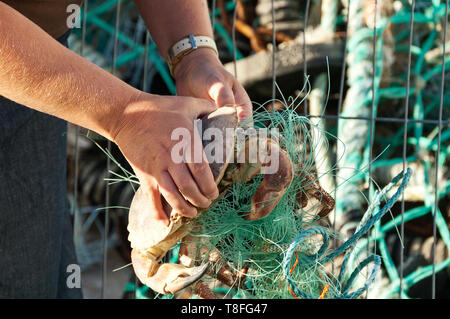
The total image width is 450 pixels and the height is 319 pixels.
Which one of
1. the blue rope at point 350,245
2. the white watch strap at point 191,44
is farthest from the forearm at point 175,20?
the blue rope at point 350,245

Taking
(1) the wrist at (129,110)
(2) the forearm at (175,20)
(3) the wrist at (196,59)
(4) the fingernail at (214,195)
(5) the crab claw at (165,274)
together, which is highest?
(2) the forearm at (175,20)

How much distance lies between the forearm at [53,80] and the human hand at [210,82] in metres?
0.15

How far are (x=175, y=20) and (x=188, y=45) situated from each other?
0.05 metres

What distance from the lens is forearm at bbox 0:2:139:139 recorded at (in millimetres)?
555

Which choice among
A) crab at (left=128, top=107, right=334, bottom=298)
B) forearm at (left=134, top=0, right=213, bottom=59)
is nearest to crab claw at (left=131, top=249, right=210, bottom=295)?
crab at (left=128, top=107, right=334, bottom=298)

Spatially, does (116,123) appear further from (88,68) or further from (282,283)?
(282,283)

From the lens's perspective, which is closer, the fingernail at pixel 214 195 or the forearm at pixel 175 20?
the fingernail at pixel 214 195

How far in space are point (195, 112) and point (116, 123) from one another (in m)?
0.09

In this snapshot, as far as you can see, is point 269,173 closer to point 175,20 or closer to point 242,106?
point 242,106

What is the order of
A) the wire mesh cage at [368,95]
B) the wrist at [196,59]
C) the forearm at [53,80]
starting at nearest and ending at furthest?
the forearm at [53,80] < the wrist at [196,59] < the wire mesh cage at [368,95]

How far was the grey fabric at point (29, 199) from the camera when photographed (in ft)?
3.00

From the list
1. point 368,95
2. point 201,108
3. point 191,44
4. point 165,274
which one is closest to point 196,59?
point 191,44

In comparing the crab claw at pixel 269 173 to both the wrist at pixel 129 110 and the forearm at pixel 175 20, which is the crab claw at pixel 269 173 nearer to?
the wrist at pixel 129 110
